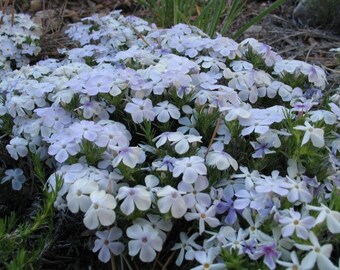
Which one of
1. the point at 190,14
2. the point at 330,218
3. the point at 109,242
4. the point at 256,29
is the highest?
the point at 330,218

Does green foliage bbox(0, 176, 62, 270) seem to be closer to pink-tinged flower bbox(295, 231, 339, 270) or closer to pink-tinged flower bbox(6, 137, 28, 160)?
pink-tinged flower bbox(6, 137, 28, 160)

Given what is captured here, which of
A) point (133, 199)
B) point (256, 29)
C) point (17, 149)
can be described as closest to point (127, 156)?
point (133, 199)

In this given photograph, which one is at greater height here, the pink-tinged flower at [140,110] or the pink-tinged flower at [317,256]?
the pink-tinged flower at [317,256]

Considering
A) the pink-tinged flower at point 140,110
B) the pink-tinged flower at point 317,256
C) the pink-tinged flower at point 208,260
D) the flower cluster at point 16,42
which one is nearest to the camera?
the pink-tinged flower at point 317,256

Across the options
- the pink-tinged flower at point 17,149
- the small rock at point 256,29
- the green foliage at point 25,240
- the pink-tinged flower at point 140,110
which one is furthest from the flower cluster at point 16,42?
the small rock at point 256,29

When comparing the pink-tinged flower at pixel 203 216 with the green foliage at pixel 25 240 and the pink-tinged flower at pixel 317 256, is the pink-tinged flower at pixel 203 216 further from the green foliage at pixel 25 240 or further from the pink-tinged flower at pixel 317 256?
the green foliage at pixel 25 240

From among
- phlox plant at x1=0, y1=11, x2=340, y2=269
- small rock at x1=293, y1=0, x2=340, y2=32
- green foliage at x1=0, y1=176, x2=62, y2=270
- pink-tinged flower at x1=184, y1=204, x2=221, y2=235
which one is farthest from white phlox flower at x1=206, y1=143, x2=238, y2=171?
small rock at x1=293, y1=0, x2=340, y2=32

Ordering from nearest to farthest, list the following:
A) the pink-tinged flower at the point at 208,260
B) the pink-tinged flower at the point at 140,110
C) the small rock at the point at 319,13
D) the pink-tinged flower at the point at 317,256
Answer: the pink-tinged flower at the point at 317,256, the pink-tinged flower at the point at 208,260, the pink-tinged flower at the point at 140,110, the small rock at the point at 319,13

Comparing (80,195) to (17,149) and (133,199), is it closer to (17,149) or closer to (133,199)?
(133,199)
